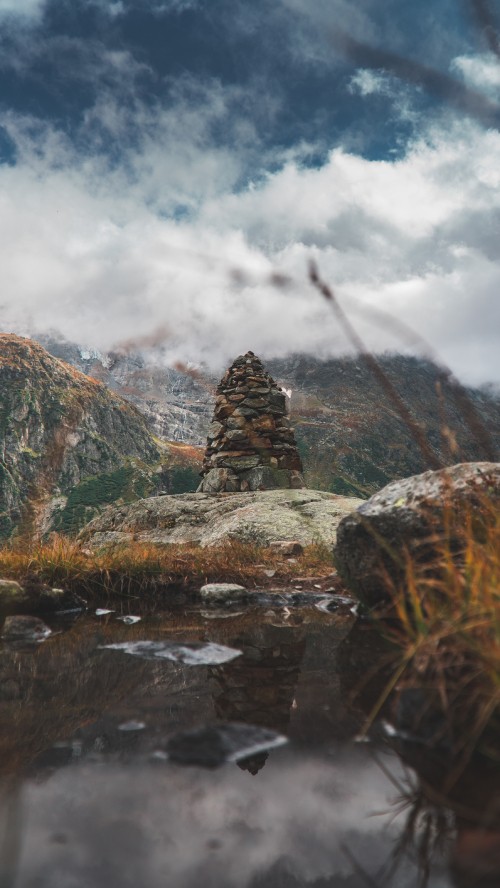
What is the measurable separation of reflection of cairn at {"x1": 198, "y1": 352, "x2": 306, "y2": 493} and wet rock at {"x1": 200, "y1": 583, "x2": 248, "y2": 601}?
329 inches

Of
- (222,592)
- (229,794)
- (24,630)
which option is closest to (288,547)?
(222,592)

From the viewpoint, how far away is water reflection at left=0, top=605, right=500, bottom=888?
202 centimetres

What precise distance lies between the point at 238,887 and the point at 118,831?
2.10 feet

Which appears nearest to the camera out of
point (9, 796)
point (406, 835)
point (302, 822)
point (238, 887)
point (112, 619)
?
point (238, 887)

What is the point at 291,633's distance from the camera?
621cm

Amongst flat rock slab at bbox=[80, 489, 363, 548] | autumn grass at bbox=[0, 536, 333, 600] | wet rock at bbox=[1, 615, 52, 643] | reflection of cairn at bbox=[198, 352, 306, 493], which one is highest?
reflection of cairn at bbox=[198, 352, 306, 493]

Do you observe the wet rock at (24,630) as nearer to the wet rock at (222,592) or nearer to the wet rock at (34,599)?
the wet rock at (34,599)

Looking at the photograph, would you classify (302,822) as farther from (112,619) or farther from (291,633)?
(112,619)

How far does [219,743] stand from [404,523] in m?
3.26

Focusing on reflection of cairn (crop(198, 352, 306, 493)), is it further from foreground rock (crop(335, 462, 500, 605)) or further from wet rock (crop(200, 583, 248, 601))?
foreground rock (crop(335, 462, 500, 605))

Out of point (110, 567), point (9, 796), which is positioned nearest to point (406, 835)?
point (9, 796)

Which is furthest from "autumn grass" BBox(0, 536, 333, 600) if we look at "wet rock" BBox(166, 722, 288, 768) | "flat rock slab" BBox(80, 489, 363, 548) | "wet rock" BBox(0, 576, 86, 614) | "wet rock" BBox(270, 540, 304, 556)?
"wet rock" BBox(166, 722, 288, 768)

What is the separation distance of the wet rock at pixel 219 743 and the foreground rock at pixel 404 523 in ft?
6.69

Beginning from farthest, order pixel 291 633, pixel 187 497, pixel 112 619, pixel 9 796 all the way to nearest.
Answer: pixel 187 497
pixel 112 619
pixel 291 633
pixel 9 796
